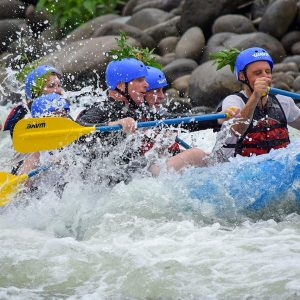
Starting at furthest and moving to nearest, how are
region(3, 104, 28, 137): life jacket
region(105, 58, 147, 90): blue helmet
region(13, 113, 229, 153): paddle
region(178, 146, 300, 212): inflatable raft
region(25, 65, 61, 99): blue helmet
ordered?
region(25, 65, 61, 99): blue helmet < region(3, 104, 28, 137): life jacket < region(105, 58, 147, 90): blue helmet < region(13, 113, 229, 153): paddle < region(178, 146, 300, 212): inflatable raft

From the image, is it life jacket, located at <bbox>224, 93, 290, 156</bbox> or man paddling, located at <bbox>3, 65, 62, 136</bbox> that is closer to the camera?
life jacket, located at <bbox>224, 93, 290, 156</bbox>

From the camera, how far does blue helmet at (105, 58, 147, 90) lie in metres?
6.74

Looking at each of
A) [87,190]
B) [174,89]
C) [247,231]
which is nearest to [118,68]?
[87,190]

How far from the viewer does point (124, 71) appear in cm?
677

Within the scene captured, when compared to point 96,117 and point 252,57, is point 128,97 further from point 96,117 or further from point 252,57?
point 252,57

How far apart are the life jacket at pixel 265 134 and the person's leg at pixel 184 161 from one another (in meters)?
0.33

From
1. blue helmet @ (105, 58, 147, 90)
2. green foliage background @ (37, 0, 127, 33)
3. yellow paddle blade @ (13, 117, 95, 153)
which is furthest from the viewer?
green foliage background @ (37, 0, 127, 33)

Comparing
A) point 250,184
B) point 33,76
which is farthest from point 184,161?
point 33,76

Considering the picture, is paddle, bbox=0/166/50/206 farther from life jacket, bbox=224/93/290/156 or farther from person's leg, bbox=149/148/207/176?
life jacket, bbox=224/93/290/156

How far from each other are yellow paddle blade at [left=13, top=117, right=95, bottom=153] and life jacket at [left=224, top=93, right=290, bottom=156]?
1461 mm

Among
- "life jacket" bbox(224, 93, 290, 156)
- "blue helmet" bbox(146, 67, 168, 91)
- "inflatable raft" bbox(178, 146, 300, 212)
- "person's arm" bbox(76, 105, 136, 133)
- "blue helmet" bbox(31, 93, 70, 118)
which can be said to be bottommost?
"inflatable raft" bbox(178, 146, 300, 212)

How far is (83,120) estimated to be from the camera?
21.8 ft

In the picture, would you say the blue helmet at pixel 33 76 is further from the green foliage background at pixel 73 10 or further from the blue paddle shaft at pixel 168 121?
the green foliage background at pixel 73 10

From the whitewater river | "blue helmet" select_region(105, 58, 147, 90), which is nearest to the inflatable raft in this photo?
the whitewater river
